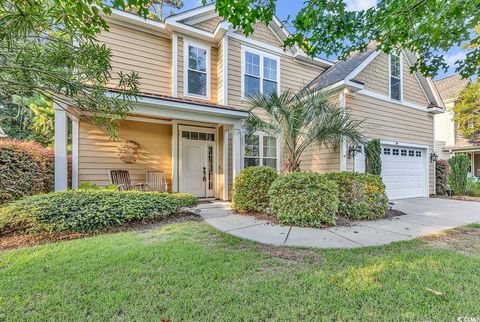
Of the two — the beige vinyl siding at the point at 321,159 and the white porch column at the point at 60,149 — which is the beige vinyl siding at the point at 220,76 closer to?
the beige vinyl siding at the point at 321,159

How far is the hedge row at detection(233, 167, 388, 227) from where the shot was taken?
5348 mm

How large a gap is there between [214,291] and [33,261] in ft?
8.53

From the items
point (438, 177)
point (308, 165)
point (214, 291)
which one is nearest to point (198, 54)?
point (308, 165)

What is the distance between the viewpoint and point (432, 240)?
14.1ft

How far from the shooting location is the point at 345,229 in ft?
16.6

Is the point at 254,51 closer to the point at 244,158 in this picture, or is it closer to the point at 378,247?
the point at 244,158

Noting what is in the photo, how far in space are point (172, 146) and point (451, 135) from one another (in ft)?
66.6

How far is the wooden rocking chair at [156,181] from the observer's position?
312 inches

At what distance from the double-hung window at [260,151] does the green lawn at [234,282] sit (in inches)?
206

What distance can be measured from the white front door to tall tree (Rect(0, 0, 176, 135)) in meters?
4.53

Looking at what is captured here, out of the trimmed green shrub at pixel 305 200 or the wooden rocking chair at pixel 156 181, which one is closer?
the trimmed green shrub at pixel 305 200

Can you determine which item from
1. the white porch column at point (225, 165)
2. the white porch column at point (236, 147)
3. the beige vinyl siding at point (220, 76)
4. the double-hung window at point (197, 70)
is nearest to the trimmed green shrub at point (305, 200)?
the white porch column at point (236, 147)

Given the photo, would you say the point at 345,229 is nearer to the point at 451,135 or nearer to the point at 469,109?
the point at 469,109

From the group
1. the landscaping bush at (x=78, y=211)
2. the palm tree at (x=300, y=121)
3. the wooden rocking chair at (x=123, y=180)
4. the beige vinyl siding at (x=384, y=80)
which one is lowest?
the landscaping bush at (x=78, y=211)
